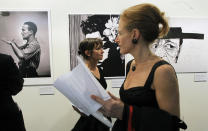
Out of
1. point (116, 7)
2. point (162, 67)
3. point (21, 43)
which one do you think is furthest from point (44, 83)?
point (162, 67)

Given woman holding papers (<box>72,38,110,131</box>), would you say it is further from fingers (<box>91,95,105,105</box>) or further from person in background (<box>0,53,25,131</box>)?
fingers (<box>91,95,105,105</box>)

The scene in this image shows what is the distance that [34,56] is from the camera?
2.00m

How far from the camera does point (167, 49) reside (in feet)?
7.14

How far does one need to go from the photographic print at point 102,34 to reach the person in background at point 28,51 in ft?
1.21

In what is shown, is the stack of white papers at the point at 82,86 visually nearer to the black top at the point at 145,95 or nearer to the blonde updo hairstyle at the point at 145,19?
the black top at the point at 145,95

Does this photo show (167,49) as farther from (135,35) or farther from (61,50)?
(135,35)

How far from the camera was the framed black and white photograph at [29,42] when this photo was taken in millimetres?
1947

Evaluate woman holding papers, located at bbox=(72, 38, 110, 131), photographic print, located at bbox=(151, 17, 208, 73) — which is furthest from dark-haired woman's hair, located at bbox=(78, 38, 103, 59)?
photographic print, located at bbox=(151, 17, 208, 73)

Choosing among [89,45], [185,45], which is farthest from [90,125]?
[185,45]

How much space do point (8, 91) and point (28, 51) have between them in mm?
761

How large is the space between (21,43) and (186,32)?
1.84m

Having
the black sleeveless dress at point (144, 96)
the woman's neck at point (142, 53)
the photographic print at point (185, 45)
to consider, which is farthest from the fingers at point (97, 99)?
the photographic print at point (185, 45)

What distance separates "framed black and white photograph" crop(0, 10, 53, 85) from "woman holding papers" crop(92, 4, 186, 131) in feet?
4.29

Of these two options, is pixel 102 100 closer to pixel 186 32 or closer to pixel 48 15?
pixel 48 15
